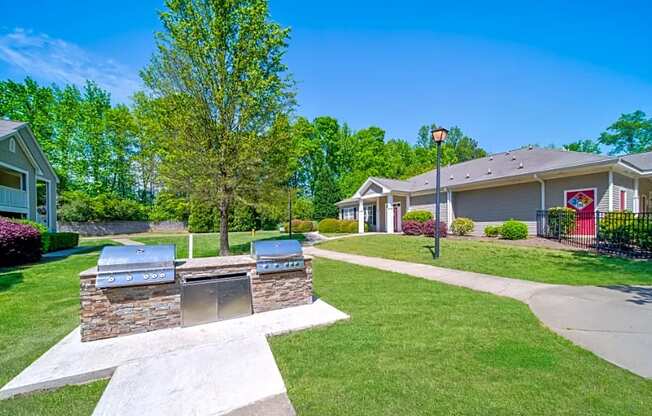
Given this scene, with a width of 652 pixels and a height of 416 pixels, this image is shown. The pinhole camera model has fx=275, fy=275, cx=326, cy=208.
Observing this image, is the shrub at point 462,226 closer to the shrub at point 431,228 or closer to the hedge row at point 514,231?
the shrub at point 431,228

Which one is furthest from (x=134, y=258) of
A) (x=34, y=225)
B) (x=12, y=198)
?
(x=12, y=198)

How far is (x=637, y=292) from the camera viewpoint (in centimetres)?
545

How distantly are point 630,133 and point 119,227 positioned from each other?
70.2 metres

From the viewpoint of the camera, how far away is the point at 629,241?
→ 378 inches

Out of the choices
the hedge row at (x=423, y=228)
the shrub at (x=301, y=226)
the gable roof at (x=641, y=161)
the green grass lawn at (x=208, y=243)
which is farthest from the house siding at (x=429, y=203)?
the shrub at (x=301, y=226)

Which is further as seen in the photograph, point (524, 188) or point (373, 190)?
point (373, 190)

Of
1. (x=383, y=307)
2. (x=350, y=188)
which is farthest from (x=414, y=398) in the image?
(x=350, y=188)

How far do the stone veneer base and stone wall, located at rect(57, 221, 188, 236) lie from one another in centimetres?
2923

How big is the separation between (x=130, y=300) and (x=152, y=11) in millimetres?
12337

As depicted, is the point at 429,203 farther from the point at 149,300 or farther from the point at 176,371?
the point at 176,371

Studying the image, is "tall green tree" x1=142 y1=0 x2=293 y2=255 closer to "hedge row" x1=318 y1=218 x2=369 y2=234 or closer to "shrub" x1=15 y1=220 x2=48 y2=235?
"shrub" x1=15 y1=220 x2=48 y2=235

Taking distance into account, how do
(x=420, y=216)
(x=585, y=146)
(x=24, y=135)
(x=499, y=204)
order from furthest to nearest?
(x=585, y=146) → (x=420, y=216) → (x=24, y=135) → (x=499, y=204)

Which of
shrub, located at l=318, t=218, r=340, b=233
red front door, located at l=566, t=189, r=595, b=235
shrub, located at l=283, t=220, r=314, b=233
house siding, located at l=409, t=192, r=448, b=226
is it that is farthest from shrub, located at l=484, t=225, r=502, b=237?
shrub, located at l=283, t=220, r=314, b=233

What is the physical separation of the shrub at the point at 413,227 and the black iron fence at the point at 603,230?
5988mm
